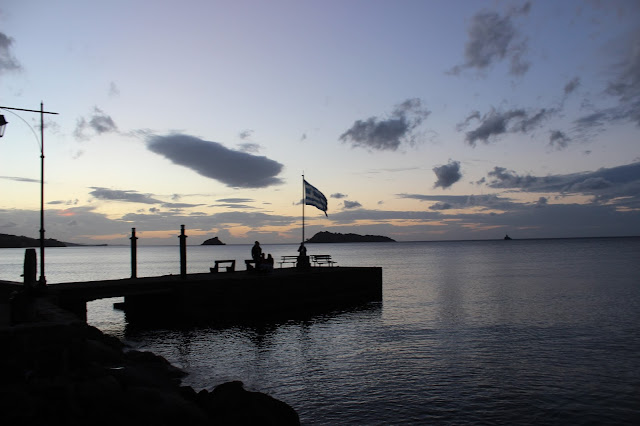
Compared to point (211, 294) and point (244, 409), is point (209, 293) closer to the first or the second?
point (211, 294)

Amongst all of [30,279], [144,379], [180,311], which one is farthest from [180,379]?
[180,311]

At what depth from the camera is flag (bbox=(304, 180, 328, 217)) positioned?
34.0 metres

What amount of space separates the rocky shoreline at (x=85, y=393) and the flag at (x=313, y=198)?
75.1ft

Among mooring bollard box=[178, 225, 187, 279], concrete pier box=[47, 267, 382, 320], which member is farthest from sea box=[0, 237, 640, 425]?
mooring bollard box=[178, 225, 187, 279]

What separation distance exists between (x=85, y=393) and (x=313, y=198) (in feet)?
86.1

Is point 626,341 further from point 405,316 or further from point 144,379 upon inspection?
point 144,379

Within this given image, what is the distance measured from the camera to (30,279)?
1280 centimetres

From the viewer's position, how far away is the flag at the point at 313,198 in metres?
34.0

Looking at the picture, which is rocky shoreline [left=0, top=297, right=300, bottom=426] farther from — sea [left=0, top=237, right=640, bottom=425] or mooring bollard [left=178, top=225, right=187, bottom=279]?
mooring bollard [left=178, top=225, right=187, bottom=279]

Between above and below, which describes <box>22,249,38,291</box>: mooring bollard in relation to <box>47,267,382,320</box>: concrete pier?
above

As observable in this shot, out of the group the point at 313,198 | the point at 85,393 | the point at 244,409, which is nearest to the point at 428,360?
the point at 244,409

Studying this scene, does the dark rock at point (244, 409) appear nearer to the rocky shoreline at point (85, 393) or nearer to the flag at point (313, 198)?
the rocky shoreline at point (85, 393)

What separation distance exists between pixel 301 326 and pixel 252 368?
8.72 meters

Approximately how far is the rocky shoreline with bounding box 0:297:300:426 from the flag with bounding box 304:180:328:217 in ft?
75.1
